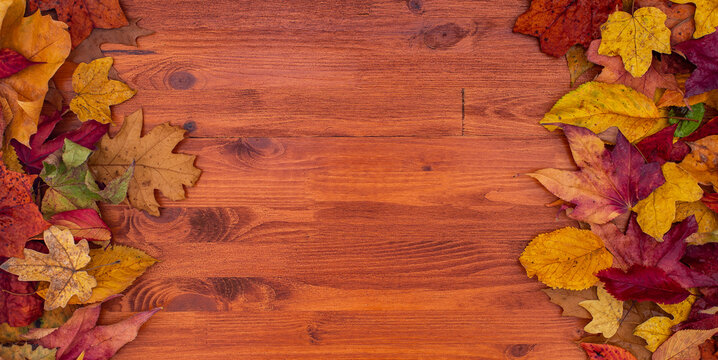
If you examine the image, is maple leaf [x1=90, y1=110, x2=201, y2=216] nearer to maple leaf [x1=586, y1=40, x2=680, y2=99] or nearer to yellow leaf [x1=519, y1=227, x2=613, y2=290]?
yellow leaf [x1=519, y1=227, x2=613, y2=290]

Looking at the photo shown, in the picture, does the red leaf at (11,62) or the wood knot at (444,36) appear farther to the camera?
the wood knot at (444,36)

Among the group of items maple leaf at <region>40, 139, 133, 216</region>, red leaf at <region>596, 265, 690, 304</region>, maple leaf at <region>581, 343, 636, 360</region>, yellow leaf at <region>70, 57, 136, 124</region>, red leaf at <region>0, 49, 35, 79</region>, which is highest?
red leaf at <region>0, 49, 35, 79</region>

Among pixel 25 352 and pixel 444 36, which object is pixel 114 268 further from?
pixel 444 36

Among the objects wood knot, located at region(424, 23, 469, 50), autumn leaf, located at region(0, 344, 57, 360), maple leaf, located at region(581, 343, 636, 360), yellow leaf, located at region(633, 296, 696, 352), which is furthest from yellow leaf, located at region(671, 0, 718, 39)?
autumn leaf, located at region(0, 344, 57, 360)

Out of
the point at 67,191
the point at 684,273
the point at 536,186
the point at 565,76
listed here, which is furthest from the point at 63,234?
the point at 684,273

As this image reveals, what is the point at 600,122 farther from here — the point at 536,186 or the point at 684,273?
the point at 684,273

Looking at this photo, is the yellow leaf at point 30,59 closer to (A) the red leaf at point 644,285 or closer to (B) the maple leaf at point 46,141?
(B) the maple leaf at point 46,141

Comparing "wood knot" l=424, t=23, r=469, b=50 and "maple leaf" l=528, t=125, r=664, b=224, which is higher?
"wood knot" l=424, t=23, r=469, b=50

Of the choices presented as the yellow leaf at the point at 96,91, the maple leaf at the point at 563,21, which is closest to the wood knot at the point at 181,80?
the yellow leaf at the point at 96,91
